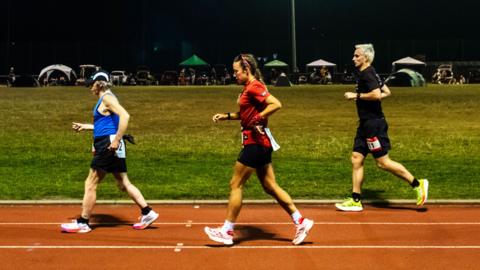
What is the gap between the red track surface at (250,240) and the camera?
7344mm

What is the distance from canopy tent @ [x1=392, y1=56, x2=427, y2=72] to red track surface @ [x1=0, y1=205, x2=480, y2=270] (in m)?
54.7

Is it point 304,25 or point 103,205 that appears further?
point 304,25

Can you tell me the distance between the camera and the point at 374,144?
9805mm

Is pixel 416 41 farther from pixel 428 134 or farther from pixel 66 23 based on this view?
pixel 428 134

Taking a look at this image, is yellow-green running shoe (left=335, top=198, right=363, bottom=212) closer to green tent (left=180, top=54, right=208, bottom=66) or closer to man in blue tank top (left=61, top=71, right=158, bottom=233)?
man in blue tank top (left=61, top=71, right=158, bottom=233)

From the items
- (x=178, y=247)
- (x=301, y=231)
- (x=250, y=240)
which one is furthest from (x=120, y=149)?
(x=301, y=231)

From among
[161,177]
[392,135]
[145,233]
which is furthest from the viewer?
[392,135]

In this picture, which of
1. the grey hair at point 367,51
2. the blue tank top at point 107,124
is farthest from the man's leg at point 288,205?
the grey hair at point 367,51

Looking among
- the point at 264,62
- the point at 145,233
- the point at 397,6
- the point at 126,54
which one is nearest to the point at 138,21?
the point at 126,54

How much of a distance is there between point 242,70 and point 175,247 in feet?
6.27

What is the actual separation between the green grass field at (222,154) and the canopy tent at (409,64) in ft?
116

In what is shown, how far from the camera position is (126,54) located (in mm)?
70125

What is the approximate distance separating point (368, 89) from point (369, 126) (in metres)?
0.48

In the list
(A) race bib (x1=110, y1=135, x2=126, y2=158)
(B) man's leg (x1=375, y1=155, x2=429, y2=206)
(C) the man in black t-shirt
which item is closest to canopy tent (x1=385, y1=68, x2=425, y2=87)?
(B) man's leg (x1=375, y1=155, x2=429, y2=206)
